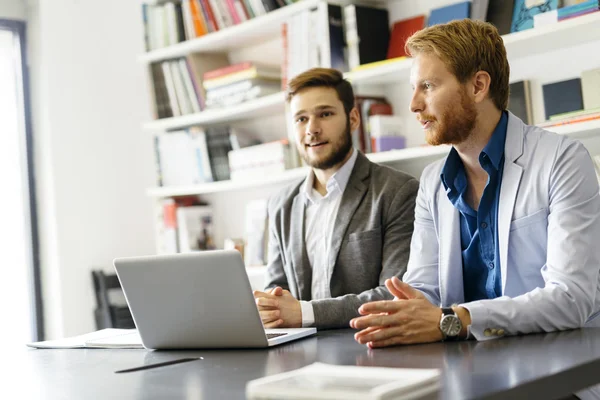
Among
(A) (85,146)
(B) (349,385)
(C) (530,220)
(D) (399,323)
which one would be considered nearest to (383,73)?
(C) (530,220)

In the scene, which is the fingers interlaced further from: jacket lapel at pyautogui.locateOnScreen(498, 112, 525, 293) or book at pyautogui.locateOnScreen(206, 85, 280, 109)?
book at pyautogui.locateOnScreen(206, 85, 280, 109)

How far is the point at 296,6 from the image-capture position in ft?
11.2

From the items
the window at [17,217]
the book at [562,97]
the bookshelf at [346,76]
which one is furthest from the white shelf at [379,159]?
the window at [17,217]

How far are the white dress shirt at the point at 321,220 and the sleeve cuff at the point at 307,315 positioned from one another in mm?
525

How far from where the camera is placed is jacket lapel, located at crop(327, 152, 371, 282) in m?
2.62

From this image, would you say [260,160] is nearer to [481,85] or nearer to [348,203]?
[348,203]

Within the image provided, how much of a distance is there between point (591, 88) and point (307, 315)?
50.9 inches

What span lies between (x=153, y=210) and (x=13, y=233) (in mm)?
764

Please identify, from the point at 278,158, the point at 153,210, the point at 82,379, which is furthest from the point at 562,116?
the point at 153,210

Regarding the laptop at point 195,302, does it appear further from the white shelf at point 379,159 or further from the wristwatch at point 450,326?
the white shelf at point 379,159

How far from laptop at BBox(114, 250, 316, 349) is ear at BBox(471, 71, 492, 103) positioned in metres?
0.73

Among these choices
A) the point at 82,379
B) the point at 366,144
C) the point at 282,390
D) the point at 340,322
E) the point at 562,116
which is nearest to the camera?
the point at 282,390

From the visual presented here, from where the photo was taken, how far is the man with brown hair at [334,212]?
256 centimetres

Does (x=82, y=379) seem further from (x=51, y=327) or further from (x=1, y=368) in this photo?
(x=51, y=327)
